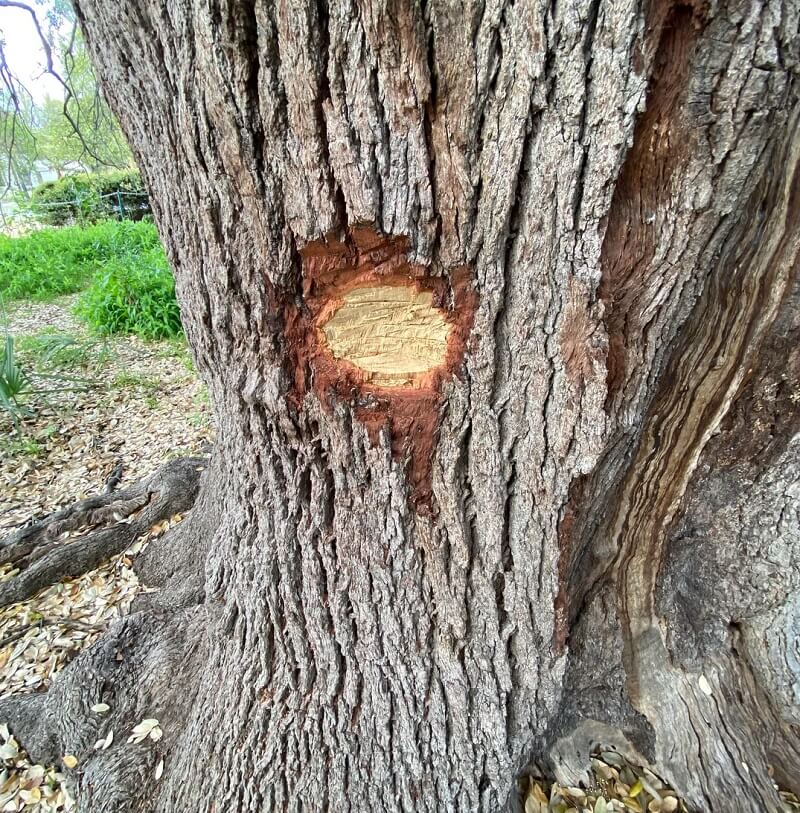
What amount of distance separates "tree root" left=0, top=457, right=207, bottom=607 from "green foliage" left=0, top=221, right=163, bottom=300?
17.3 ft

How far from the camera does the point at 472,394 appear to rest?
3.68ft

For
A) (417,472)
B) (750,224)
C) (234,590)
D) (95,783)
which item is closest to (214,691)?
(234,590)

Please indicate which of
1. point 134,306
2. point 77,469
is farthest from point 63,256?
point 77,469

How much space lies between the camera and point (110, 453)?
3.84 metres

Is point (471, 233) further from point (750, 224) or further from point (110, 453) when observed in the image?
point (110, 453)

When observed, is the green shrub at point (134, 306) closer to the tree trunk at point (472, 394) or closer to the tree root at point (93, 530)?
the tree root at point (93, 530)

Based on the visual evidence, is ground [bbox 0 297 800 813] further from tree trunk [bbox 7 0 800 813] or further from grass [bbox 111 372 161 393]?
tree trunk [bbox 7 0 800 813]

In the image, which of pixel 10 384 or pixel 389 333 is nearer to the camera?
pixel 389 333

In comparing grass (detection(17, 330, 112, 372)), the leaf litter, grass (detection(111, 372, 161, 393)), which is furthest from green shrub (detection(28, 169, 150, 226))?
grass (detection(111, 372, 161, 393))

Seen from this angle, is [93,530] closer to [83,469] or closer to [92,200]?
[83,469]

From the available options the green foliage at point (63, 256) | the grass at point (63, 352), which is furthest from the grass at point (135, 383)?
the green foliage at point (63, 256)

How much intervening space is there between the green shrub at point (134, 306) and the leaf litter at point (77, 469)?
17 centimetres

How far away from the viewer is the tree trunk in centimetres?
87

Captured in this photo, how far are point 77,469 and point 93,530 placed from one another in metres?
1.14
